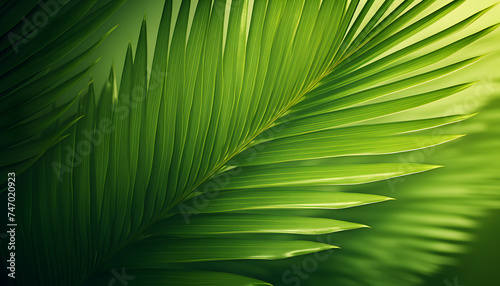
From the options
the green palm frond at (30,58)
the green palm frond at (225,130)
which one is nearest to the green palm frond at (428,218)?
the green palm frond at (225,130)

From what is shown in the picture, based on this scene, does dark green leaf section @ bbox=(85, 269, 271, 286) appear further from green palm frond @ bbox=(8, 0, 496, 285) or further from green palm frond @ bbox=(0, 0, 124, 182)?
green palm frond @ bbox=(0, 0, 124, 182)

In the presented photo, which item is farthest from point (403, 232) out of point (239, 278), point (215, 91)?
point (215, 91)

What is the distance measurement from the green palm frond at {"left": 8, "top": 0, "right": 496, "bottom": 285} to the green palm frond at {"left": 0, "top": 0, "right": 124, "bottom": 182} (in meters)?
0.06

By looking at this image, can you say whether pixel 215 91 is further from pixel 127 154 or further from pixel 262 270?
pixel 262 270

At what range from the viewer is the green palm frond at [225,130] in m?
0.51

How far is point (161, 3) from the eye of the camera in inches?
29.1

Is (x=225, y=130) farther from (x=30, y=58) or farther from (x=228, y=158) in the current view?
(x=30, y=58)

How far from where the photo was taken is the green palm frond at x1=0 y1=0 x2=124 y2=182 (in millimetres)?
427

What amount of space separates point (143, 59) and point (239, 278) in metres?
0.37

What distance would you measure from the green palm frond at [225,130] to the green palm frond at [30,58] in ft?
0.20

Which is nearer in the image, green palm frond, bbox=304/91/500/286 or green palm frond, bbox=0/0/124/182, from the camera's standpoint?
green palm frond, bbox=0/0/124/182

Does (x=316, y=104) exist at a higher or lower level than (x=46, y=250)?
higher

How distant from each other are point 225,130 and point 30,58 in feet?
0.90

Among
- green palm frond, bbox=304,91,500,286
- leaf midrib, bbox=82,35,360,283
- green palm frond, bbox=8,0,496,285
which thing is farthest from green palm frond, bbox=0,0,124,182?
green palm frond, bbox=304,91,500,286
